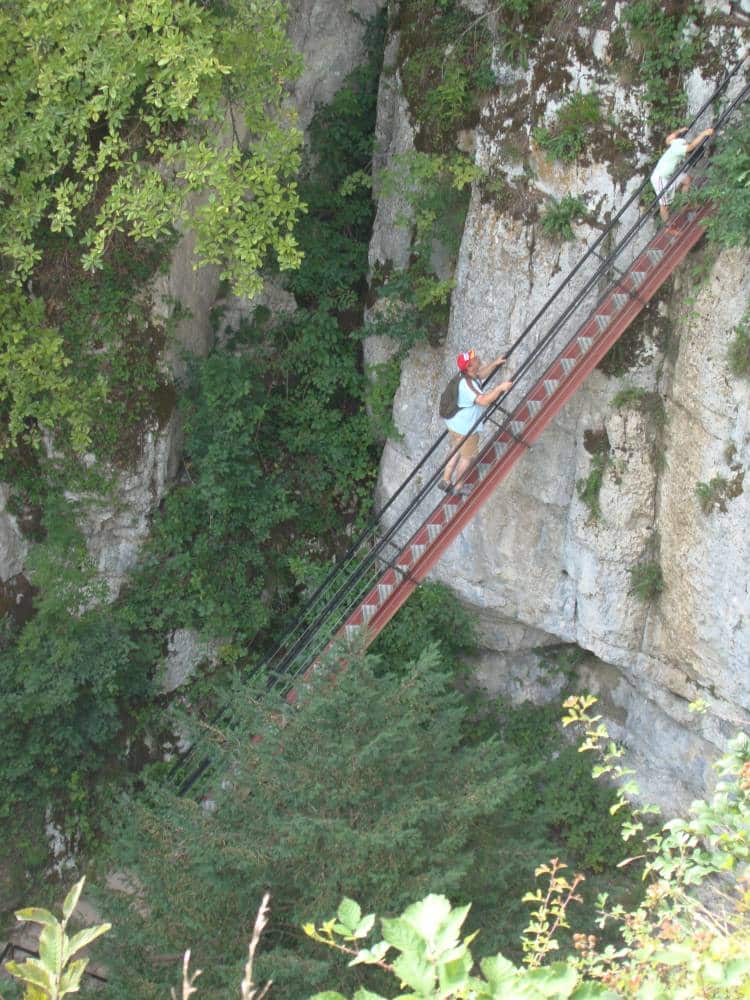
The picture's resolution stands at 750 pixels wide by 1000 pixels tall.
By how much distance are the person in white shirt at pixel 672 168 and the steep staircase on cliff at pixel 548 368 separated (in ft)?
0.38

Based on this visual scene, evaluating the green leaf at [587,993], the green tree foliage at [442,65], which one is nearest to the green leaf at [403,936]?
the green leaf at [587,993]

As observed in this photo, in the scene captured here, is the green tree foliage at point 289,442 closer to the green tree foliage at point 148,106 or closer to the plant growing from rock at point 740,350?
the green tree foliage at point 148,106

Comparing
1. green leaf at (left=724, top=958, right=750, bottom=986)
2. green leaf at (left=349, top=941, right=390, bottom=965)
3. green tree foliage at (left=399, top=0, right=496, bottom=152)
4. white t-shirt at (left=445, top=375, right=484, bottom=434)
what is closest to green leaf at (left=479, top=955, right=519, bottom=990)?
green leaf at (left=349, top=941, right=390, bottom=965)

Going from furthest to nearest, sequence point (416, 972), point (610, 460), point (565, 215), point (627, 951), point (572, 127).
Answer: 1. point (610, 460)
2. point (565, 215)
3. point (572, 127)
4. point (627, 951)
5. point (416, 972)

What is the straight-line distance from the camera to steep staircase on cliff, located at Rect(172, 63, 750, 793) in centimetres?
938

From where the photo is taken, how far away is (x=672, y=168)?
931cm

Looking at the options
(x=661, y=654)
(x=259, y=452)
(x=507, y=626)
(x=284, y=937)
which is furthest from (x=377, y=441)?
(x=284, y=937)

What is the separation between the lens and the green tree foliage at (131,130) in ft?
28.8

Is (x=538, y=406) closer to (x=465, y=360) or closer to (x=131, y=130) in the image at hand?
(x=465, y=360)

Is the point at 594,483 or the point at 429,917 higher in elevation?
the point at 594,483

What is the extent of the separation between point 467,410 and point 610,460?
1775 mm

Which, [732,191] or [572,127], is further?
[572,127]

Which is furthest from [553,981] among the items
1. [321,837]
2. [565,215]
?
[565,215]

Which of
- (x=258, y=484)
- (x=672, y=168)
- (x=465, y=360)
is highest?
(x=672, y=168)
